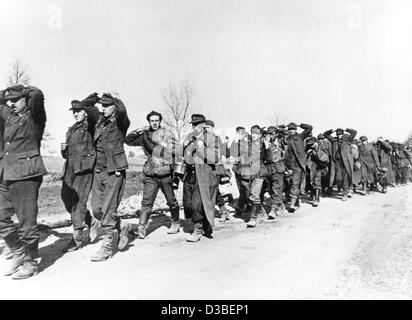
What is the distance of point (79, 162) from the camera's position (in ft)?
19.0

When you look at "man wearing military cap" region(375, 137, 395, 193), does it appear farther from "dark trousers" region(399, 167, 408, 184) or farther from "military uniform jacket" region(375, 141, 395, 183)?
"dark trousers" region(399, 167, 408, 184)

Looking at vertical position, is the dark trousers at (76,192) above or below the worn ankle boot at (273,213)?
above

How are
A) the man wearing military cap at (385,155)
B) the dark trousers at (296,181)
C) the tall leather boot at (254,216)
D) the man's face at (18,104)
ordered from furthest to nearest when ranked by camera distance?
the man wearing military cap at (385,155), the dark trousers at (296,181), the tall leather boot at (254,216), the man's face at (18,104)

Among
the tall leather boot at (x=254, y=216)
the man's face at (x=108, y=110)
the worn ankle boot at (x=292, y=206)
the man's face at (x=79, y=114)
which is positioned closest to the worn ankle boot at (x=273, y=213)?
the tall leather boot at (x=254, y=216)

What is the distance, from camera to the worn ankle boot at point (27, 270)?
4.56 m

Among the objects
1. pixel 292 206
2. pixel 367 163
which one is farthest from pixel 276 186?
pixel 367 163

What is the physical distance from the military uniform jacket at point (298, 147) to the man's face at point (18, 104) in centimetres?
707

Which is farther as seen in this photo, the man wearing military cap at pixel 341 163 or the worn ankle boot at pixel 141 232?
the man wearing military cap at pixel 341 163

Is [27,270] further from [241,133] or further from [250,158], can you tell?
[241,133]

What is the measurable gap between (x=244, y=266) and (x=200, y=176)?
6.88 ft

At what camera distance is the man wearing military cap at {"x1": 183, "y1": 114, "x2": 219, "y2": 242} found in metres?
6.63

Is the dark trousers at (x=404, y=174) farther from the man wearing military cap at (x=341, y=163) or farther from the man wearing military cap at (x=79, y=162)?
the man wearing military cap at (x=79, y=162)

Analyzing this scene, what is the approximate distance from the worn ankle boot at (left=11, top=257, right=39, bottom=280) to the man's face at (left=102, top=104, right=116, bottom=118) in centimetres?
224
